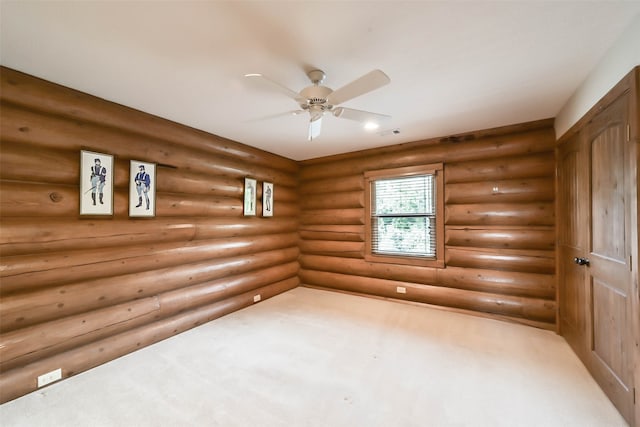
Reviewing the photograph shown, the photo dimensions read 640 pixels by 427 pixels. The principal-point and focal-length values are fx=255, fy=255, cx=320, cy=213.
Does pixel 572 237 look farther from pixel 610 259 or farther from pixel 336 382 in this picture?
pixel 336 382

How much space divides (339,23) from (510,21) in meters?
1.07

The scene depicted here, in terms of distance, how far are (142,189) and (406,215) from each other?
374 cm

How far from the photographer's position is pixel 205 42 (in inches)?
69.7

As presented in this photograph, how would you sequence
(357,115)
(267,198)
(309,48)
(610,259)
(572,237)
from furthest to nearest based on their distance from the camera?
(267,198), (572,237), (357,115), (610,259), (309,48)

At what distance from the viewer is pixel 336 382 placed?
2213mm

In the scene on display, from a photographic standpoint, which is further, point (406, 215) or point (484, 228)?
point (406, 215)

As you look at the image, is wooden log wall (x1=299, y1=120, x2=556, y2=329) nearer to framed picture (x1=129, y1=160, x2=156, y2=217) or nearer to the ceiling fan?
the ceiling fan

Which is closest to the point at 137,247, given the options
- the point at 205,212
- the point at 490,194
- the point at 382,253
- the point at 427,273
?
the point at 205,212

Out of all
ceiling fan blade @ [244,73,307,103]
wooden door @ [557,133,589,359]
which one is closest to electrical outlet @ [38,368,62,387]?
ceiling fan blade @ [244,73,307,103]

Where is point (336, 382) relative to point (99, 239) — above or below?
below

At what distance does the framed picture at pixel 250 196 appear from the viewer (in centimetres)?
417

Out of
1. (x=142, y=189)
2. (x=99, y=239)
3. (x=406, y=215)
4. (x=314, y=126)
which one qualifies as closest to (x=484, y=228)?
(x=406, y=215)

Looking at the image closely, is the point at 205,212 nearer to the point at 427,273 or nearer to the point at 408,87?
the point at 408,87

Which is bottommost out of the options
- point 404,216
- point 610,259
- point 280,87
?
point 610,259
